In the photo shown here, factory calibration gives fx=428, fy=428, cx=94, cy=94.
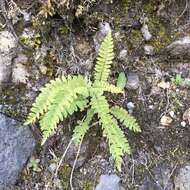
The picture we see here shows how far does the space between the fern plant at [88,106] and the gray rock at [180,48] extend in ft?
2.53

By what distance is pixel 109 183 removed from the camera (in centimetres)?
428

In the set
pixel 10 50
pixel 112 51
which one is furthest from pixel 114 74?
pixel 10 50

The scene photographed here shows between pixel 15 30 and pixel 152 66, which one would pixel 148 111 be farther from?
pixel 15 30

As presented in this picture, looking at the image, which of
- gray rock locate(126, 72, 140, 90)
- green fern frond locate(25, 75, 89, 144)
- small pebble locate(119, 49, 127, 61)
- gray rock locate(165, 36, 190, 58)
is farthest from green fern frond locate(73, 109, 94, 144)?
gray rock locate(165, 36, 190, 58)

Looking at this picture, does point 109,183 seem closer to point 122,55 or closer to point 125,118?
point 125,118

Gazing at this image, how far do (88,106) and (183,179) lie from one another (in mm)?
1208

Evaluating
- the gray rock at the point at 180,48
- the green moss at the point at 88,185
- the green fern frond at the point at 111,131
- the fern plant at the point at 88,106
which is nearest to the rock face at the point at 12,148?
the fern plant at the point at 88,106

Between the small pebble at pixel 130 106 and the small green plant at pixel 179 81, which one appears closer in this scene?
the small pebble at pixel 130 106

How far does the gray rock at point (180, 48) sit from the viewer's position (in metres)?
4.69

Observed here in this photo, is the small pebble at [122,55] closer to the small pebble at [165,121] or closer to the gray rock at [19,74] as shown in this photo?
the small pebble at [165,121]

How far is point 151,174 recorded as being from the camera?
14.3ft

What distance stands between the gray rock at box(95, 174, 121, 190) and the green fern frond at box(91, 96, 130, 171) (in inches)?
7.1

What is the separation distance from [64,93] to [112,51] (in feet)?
2.37

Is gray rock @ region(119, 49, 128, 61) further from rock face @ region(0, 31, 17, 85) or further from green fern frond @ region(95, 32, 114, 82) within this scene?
rock face @ region(0, 31, 17, 85)
